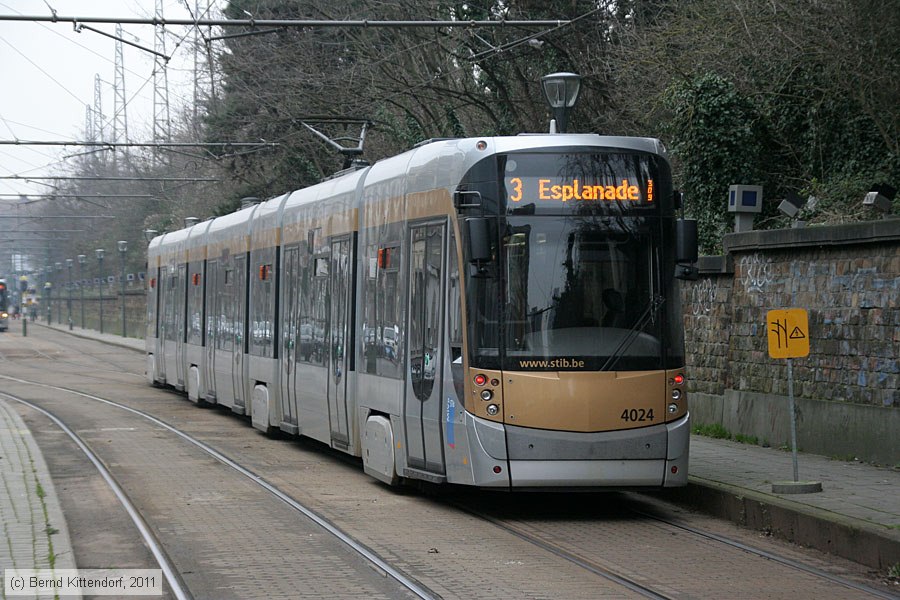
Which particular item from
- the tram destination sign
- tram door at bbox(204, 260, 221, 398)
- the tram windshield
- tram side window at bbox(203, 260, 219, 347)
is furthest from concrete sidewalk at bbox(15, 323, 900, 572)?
tram side window at bbox(203, 260, 219, 347)

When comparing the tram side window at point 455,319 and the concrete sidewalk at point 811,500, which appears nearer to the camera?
the concrete sidewalk at point 811,500

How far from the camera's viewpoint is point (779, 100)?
869 inches

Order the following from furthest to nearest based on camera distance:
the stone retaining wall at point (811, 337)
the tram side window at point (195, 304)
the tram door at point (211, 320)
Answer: the tram side window at point (195, 304)
the tram door at point (211, 320)
the stone retaining wall at point (811, 337)

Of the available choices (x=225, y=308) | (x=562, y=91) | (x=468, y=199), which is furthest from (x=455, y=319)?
(x=225, y=308)

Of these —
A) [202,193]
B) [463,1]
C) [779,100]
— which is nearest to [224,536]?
[779,100]

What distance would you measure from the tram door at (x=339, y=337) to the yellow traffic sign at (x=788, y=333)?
4692 millimetres

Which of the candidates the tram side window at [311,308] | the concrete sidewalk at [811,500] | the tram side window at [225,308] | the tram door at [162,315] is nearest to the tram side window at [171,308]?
the tram door at [162,315]

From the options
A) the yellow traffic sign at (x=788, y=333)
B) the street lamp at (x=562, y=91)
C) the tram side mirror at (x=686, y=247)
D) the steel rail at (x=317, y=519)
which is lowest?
the steel rail at (x=317, y=519)

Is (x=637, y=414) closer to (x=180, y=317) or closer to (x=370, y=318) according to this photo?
(x=370, y=318)

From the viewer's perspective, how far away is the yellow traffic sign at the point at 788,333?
11691 millimetres

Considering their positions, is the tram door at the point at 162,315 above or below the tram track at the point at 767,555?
above

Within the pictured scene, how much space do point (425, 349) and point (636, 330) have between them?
1.89 meters

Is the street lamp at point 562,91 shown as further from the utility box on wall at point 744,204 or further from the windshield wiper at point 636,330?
the windshield wiper at point 636,330

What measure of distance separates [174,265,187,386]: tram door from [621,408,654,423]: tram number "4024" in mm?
16412
